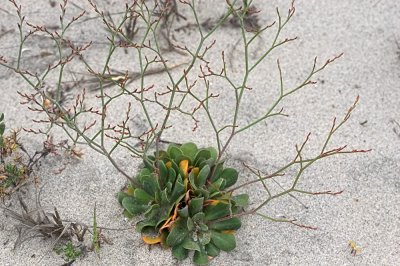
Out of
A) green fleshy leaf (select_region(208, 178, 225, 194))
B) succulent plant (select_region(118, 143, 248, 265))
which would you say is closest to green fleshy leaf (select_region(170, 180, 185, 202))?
succulent plant (select_region(118, 143, 248, 265))

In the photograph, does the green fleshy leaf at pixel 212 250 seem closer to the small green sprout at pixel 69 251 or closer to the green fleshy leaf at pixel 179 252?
the green fleshy leaf at pixel 179 252

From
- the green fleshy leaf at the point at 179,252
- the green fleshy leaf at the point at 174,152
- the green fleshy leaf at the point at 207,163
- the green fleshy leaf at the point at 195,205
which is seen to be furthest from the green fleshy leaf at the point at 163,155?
the green fleshy leaf at the point at 179,252

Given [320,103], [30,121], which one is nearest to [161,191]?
[30,121]

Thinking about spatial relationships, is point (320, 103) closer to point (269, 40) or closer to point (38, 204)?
point (269, 40)

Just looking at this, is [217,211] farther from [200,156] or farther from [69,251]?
[69,251]

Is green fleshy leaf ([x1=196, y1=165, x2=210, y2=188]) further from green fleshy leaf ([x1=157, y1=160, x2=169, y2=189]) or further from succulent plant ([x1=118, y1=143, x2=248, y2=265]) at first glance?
green fleshy leaf ([x1=157, y1=160, x2=169, y2=189])

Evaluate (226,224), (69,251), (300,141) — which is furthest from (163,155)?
(300,141)

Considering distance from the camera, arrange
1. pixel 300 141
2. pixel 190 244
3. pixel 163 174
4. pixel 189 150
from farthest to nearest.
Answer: pixel 300 141
pixel 189 150
pixel 163 174
pixel 190 244
